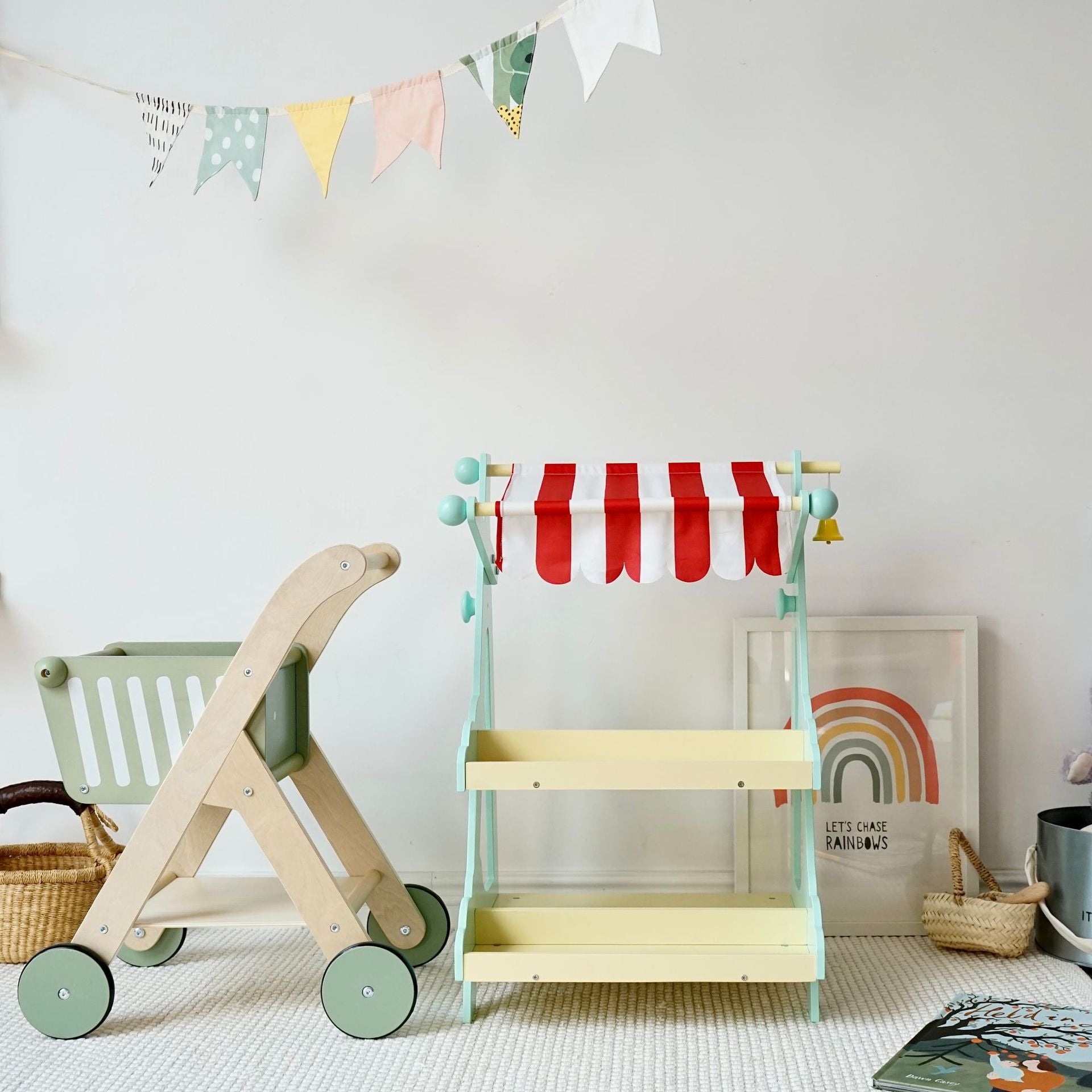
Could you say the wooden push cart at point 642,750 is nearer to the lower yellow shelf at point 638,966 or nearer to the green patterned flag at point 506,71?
the lower yellow shelf at point 638,966

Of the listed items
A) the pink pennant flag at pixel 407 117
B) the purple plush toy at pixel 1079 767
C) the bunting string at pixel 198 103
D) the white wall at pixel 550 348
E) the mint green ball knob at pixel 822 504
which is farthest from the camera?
the white wall at pixel 550 348

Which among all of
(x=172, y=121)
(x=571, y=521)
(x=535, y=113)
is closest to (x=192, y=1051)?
(x=571, y=521)

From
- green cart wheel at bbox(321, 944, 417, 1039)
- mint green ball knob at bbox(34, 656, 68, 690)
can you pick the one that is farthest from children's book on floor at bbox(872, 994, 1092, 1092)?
mint green ball knob at bbox(34, 656, 68, 690)

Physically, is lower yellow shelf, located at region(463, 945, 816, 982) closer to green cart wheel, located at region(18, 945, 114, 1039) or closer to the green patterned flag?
green cart wheel, located at region(18, 945, 114, 1039)

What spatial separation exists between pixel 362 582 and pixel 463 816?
59 centimetres

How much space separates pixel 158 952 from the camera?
65.4 inches

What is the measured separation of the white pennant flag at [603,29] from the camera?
54.3 inches

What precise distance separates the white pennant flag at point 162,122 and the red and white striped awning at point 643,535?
89 centimetres

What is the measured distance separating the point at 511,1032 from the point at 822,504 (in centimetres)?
81

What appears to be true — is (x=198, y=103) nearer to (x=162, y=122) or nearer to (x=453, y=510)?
(x=162, y=122)

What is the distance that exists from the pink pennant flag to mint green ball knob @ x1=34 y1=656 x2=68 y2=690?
33.3 inches

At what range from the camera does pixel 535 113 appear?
6.11 ft

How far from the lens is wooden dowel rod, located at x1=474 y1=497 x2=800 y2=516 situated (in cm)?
139

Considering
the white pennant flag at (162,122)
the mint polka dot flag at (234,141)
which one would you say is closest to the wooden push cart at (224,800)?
the mint polka dot flag at (234,141)
